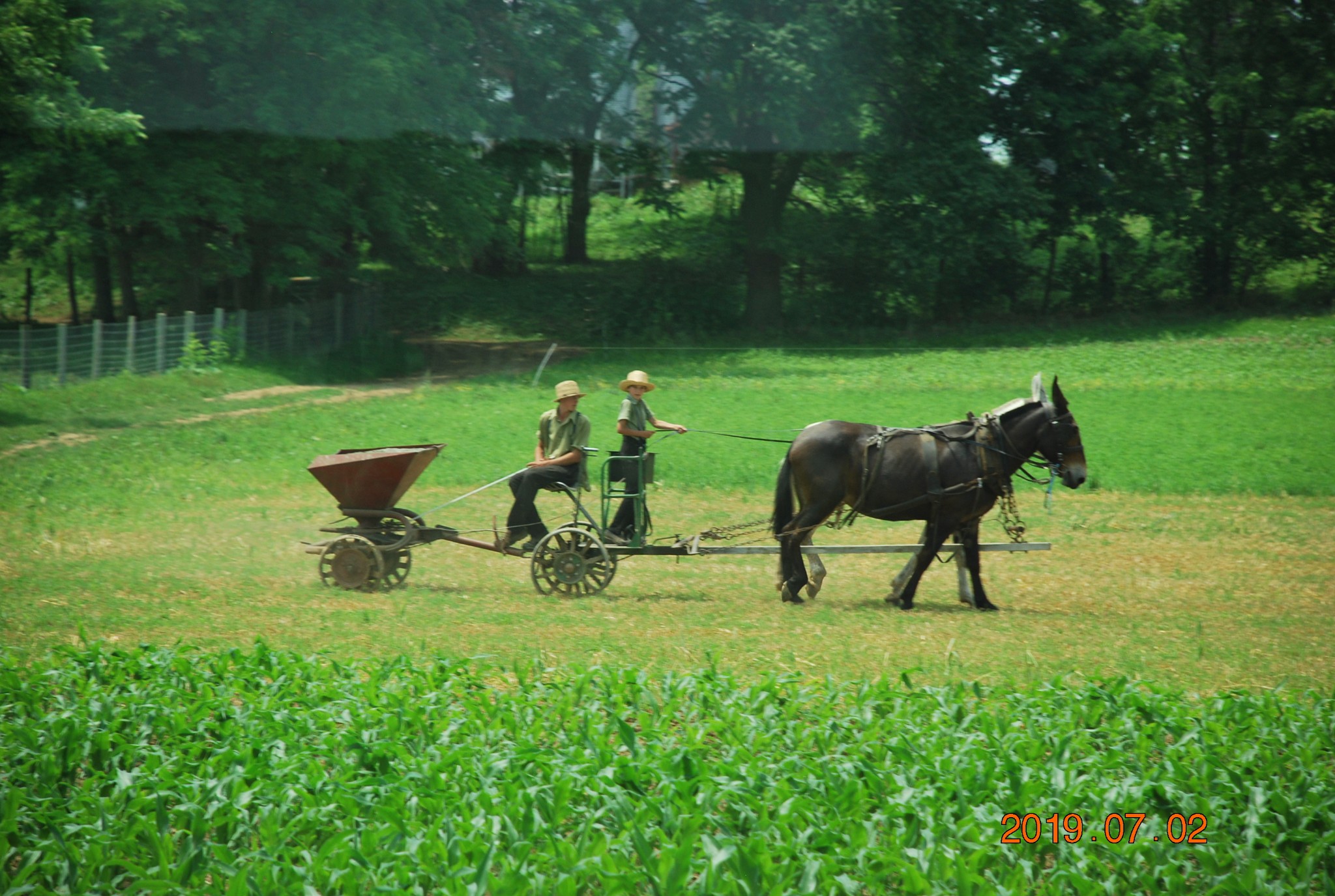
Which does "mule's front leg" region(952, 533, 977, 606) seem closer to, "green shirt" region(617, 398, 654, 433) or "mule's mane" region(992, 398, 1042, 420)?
"mule's mane" region(992, 398, 1042, 420)

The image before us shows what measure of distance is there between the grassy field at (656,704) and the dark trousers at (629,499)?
667mm

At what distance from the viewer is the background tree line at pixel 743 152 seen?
103 ft

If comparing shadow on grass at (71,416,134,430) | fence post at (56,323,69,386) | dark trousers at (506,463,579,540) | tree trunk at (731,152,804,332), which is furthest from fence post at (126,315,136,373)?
tree trunk at (731,152,804,332)

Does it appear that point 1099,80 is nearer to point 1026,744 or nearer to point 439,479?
point 439,479

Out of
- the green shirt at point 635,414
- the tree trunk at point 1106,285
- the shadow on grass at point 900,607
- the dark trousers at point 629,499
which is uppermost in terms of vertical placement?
the tree trunk at point 1106,285

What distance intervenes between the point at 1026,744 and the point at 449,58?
32.3 m

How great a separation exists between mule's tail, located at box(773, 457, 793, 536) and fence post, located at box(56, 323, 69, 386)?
20181mm

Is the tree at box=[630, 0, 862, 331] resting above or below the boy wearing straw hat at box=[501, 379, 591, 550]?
above

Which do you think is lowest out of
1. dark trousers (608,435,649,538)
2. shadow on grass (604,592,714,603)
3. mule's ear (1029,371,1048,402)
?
shadow on grass (604,592,714,603)

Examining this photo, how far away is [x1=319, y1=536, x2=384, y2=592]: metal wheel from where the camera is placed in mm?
11594

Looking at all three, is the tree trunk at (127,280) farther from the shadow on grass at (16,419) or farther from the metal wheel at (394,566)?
the metal wheel at (394,566)

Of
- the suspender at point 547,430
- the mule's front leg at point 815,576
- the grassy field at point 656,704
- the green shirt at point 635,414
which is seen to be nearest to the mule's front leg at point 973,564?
the grassy field at point 656,704

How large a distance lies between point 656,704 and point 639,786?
3.79 feet

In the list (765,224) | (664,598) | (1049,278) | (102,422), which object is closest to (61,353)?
(102,422)
